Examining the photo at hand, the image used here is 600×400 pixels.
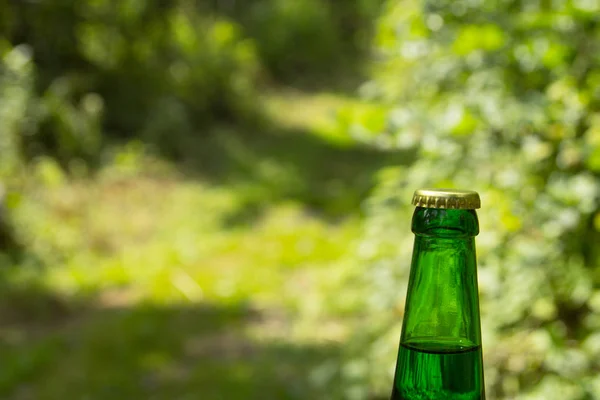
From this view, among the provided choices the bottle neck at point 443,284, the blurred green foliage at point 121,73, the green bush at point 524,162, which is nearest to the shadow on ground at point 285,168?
the blurred green foliage at point 121,73

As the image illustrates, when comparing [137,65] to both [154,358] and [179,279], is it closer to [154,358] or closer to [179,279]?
[179,279]

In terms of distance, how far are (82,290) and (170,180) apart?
9.86ft

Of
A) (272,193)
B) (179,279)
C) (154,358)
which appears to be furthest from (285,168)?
(154,358)

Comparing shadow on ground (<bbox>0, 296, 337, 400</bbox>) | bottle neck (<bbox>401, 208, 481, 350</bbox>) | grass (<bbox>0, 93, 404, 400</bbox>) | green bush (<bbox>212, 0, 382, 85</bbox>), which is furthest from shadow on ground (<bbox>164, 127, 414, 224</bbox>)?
bottle neck (<bbox>401, 208, 481, 350</bbox>)

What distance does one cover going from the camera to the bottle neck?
3.18 feet

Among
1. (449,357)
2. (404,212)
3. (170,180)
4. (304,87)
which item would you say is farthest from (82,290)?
(304,87)

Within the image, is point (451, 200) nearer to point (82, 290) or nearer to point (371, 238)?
point (371, 238)

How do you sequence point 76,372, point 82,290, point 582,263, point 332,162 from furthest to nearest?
point 332,162, point 82,290, point 76,372, point 582,263

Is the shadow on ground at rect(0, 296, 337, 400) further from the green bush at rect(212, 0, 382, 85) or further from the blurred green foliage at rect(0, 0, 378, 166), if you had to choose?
the green bush at rect(212, 0, 382, 85)

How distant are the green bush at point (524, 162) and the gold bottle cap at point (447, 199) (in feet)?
4.31

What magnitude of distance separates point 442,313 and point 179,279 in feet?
17.9

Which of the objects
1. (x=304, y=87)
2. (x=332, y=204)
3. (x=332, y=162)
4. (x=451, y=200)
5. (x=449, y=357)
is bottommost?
(x=449, y=357)

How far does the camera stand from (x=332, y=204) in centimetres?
827

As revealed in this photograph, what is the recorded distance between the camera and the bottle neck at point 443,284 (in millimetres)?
969
